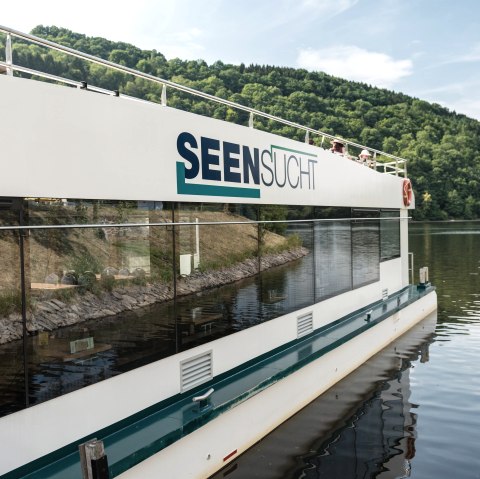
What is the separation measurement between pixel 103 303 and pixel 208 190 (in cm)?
189

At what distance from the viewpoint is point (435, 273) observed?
23484 millimetres

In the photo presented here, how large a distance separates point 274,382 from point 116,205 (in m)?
2.81

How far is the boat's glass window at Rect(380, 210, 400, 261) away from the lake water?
1.95m

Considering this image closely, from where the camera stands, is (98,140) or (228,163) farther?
(228,163)

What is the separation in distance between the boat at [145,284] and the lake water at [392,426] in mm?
316

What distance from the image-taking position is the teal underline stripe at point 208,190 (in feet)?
17.6

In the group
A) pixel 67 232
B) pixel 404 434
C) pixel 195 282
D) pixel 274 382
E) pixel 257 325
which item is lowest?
pixel 404 434

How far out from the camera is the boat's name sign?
5504mm

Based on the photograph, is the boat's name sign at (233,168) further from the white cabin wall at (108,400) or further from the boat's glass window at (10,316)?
the boat's glass window at (10,316)

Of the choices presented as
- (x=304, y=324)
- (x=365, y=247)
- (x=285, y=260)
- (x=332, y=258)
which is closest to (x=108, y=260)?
(x=285, y=260)

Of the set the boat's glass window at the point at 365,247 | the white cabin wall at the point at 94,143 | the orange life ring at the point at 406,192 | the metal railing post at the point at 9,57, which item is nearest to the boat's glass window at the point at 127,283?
the white cabin wall at the point at 94,143

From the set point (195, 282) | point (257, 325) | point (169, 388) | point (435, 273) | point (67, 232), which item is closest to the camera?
point (67, 232)

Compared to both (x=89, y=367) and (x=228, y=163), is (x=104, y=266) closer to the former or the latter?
(x=89, y=367)

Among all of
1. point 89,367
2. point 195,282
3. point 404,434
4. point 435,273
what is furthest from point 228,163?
point 435,273
